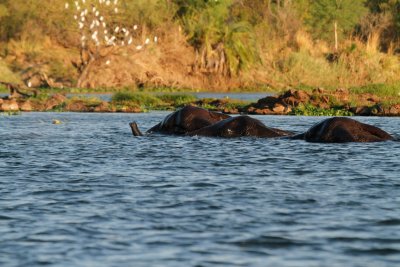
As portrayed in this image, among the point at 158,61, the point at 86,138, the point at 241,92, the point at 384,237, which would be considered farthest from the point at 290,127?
the point at 158,61

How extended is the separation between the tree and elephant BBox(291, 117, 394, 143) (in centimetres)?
5484

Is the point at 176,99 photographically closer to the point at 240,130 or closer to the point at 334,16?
the point at 240,130

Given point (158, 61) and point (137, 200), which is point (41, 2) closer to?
point (158, 61)

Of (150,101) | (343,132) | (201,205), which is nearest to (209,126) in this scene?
(343,132)

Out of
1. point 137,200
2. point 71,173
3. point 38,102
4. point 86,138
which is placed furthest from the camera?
point 38,102

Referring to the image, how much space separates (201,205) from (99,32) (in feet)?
178

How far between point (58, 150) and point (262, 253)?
11.8 meters

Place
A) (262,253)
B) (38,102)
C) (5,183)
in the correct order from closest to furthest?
1. (262,253)
2. (5,183)
3. (38,102)

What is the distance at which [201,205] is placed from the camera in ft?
38.2

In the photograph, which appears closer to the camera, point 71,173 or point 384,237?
point 384,237

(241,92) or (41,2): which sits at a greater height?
(41,2)

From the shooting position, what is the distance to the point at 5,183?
13930 millimetres

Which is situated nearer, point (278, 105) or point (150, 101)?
point (278, 105)

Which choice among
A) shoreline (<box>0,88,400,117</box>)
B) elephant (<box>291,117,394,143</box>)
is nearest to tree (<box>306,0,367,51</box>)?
shoreline (<box>0,88,400,117</box>)
